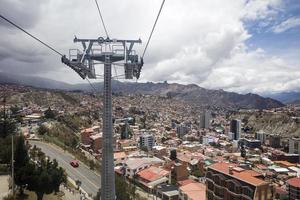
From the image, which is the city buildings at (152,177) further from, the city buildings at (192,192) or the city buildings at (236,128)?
the city buildings at (236,128)

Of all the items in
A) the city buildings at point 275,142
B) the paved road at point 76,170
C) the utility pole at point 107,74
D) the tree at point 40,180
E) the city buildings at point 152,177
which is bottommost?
the city buildings at point 275,142

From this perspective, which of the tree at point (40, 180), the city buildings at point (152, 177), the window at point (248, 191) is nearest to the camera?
the tree at point (40, 180)

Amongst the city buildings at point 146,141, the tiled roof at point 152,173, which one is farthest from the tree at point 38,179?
the city buildings at point 146,141

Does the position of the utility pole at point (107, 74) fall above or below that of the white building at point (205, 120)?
above

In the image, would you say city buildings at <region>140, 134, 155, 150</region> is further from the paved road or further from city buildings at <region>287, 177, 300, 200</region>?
city buildings at <region>287, 177, 300, 200</region>

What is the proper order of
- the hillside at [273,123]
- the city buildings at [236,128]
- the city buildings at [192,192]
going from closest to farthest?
the city buildings at [192,192]
the city buildings at [236,128]
the hillside at [273,123]

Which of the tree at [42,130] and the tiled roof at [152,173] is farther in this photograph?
the tree at [42,130]

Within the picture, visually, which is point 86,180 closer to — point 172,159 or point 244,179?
point 244,179
